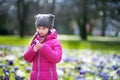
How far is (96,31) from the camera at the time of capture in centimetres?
8644

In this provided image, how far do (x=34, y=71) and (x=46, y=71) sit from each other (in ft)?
0.41

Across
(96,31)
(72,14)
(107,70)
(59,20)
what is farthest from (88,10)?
(96,31)

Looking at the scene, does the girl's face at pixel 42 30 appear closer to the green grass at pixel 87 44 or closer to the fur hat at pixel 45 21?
the fur hat at pixel 45 21

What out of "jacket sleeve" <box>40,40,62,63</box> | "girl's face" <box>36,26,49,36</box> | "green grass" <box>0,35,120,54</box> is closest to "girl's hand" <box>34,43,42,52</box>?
"jacket sleeve" <box>40,40,62,63</box>

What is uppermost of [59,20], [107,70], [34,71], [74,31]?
[34,71]

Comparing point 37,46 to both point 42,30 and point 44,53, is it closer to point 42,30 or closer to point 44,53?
point 44,53

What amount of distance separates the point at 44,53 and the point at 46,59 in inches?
3.7


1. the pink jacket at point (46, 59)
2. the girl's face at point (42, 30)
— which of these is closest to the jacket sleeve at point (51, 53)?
the pink jacket at point (46, 59)

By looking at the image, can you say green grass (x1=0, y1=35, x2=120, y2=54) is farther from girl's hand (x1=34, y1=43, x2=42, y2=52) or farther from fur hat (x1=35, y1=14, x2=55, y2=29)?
girl's hand (x1=34, y1=43, x2=42, y2=52)

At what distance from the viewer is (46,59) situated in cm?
430

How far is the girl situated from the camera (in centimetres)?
427

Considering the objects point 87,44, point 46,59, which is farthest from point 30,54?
point 87,44

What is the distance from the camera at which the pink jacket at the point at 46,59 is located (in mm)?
4250

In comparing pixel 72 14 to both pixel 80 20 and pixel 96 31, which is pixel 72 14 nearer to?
pixel 80 20
